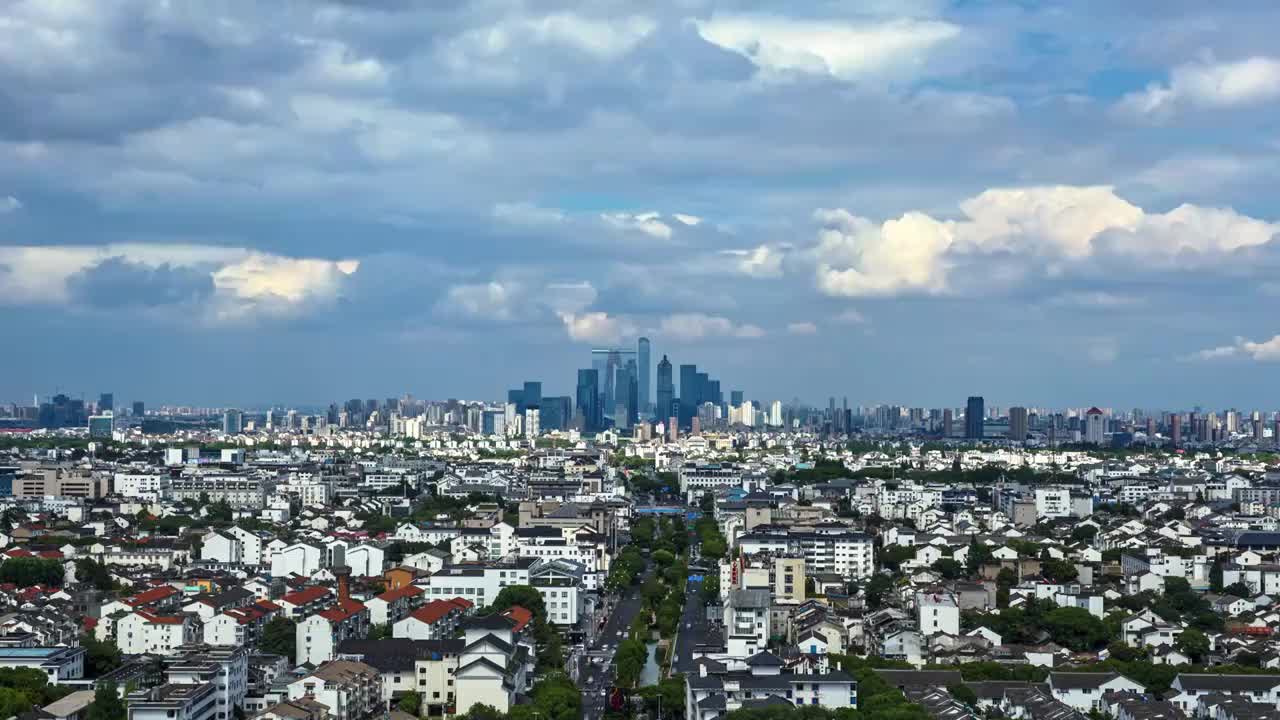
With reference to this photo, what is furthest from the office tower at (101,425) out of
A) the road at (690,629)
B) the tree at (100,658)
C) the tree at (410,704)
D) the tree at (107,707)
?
the tree at (107,707)

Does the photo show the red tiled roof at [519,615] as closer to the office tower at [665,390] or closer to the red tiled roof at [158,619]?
the red tiled roof at [158,619]

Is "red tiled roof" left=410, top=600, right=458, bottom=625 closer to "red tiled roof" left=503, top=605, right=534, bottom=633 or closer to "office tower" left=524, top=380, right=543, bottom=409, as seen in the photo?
"red tiled roof" left=503, top=605, right=534, bottom=633

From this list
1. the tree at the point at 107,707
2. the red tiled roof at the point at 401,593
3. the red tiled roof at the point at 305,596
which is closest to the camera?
the tree at the point at 107,707

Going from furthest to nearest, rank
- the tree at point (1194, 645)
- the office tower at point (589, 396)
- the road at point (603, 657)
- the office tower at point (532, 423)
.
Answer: the office tower at point (589, 396), the office tower at point (532, 423), the tree at point (1194, 645), the road at point (603, 657)

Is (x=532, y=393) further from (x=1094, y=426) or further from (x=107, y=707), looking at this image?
(x=107, y=707)

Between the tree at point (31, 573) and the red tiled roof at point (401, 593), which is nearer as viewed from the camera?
the red tiled roof at point (401, 593)

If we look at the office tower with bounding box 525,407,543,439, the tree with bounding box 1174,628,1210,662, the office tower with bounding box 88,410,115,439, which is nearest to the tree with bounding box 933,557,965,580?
the tree with bounding box 1174,628,1210,662

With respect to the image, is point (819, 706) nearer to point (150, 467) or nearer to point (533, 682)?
point (533, 682)

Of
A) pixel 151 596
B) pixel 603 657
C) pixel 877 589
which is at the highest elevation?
pixel 151 596

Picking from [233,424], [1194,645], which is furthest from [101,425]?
[1194,645]
